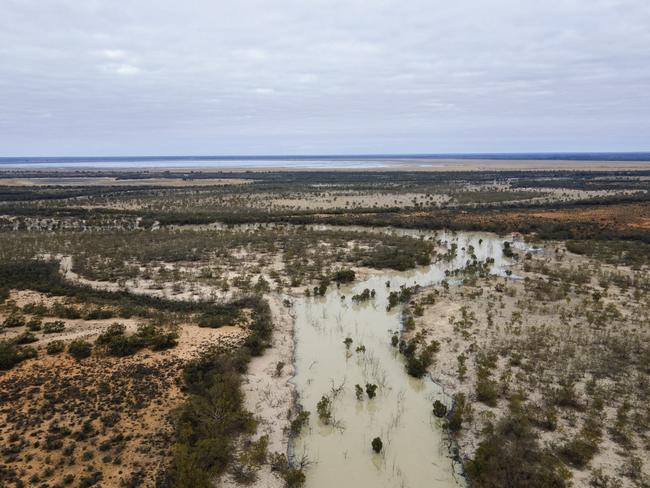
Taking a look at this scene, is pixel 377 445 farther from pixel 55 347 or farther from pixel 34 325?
pixel 34 325

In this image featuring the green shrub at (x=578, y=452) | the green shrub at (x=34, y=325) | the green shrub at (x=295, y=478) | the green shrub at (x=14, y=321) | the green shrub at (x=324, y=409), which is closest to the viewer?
the green shrub at (x=295, y=478)

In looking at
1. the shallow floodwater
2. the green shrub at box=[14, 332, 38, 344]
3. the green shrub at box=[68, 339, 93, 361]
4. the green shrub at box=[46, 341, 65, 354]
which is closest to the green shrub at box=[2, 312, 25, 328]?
the green shrub at box=[14, 332, 38, 344]

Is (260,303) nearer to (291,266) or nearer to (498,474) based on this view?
(291,266)

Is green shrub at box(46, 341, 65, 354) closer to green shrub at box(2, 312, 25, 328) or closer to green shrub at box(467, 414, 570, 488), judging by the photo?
green shrub at box(2, 312, 25, 328)

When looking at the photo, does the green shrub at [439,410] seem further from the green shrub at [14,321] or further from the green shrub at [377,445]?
the green shrub at [14,321]

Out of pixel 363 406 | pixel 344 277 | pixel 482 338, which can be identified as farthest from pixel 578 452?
pixel 344 277

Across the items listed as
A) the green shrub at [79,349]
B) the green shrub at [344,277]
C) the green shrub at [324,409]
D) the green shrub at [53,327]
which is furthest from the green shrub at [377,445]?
the green shrub at [344,277]
